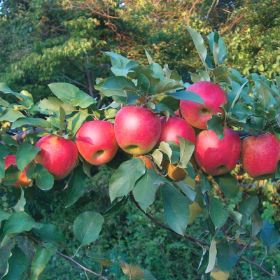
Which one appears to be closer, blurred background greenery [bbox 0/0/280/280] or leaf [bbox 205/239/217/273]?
leaf [bbox 205/239/217/273]

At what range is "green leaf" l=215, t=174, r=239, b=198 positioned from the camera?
30.9 inches

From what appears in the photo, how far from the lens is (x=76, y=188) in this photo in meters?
0.78

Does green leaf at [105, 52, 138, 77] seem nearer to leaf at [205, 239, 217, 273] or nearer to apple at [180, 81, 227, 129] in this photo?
apple at [180, 81, 227, 129]

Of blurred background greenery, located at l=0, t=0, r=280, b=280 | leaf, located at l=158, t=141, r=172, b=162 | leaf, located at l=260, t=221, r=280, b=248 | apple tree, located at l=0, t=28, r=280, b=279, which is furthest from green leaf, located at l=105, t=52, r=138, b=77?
blurred background greenery, located at l=0, t=0, r=280, b=280

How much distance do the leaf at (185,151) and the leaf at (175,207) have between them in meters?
0.05

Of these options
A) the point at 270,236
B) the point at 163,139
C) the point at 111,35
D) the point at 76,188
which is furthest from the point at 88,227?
the point at 111,35

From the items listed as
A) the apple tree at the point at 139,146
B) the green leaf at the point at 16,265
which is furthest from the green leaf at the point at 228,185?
the green leaf at the point at 16,265

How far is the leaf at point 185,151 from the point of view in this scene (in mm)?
667

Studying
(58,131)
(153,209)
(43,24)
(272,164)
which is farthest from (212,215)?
(43,24)

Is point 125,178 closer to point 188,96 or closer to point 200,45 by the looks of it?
point 188,96

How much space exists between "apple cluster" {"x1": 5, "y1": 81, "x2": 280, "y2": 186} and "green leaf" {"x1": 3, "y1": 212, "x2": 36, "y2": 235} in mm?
86

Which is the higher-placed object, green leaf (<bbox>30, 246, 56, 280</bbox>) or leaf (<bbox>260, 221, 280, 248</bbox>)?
green leaf (<bbox>30, 246, 56, 280</bbox>)

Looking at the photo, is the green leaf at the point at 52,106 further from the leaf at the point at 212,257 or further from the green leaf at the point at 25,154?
the leaf at the point at 212,257

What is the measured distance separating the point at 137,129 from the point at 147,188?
0.08 metres
